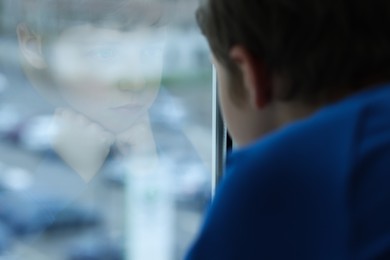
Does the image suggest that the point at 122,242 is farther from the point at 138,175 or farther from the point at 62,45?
the point at 62,45

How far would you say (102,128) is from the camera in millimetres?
1181

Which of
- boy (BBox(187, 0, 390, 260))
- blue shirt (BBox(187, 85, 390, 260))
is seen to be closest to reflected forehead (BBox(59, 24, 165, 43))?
boy (BBox(187, 0, 390, 260))

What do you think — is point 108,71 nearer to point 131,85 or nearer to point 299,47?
point 131,85

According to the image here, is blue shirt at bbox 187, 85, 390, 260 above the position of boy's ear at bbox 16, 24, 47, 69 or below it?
below

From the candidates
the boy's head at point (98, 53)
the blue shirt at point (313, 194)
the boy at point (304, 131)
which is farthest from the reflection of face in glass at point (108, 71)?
the blue shirt at point (313, 194)

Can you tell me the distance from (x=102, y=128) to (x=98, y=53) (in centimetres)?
12

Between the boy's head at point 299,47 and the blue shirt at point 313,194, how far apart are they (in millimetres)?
40

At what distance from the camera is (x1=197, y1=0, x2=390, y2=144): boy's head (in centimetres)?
58

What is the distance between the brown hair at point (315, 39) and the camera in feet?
1.90

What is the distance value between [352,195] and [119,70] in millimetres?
719

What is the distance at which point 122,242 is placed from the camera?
4.06 ft

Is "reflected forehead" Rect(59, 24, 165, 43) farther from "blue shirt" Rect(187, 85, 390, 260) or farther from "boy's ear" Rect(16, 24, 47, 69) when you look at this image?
"blue shirt" Rect(187, 85, 390, 260)

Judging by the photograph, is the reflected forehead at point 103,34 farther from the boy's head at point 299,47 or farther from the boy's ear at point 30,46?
the boy's head at point 299,47

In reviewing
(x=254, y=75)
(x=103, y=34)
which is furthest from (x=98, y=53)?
(x=254, y=75)
